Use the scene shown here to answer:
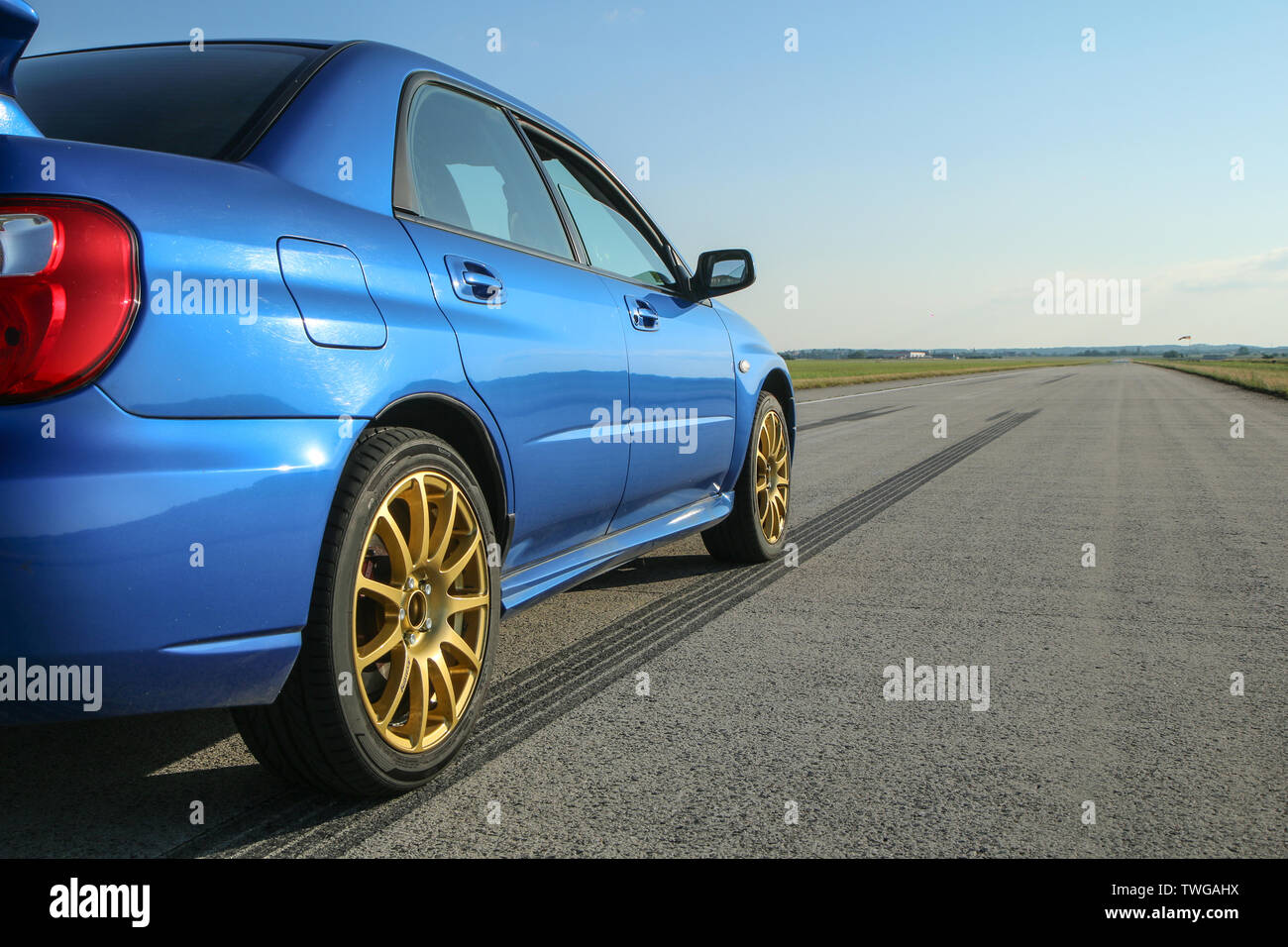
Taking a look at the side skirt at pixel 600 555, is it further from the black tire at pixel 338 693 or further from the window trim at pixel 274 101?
the window trim at pixel 274 101

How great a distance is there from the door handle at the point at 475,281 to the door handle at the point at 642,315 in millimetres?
942

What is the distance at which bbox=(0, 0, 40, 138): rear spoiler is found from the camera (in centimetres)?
195

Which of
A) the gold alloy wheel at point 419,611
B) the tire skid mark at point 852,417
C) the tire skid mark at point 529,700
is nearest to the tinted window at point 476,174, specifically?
the gold alloy wheel at point 419,611

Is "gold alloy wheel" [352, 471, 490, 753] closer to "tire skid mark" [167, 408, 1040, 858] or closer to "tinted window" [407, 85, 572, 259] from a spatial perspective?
"tire skid mark" [167, 408, 1040, 858]

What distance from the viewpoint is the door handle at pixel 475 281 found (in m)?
2.73

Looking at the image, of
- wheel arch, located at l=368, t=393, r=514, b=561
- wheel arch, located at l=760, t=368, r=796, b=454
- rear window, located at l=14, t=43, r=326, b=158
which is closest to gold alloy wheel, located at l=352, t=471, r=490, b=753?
wheel arch, located at l=368, t=393, r=514, b=561

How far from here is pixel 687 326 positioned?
4.36 metres

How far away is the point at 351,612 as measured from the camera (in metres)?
2.28

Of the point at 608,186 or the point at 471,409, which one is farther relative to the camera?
the point at 608,186

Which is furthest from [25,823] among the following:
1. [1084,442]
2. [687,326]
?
[1084,442]

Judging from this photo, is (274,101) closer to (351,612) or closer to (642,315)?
(351,612)

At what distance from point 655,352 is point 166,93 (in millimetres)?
1827
